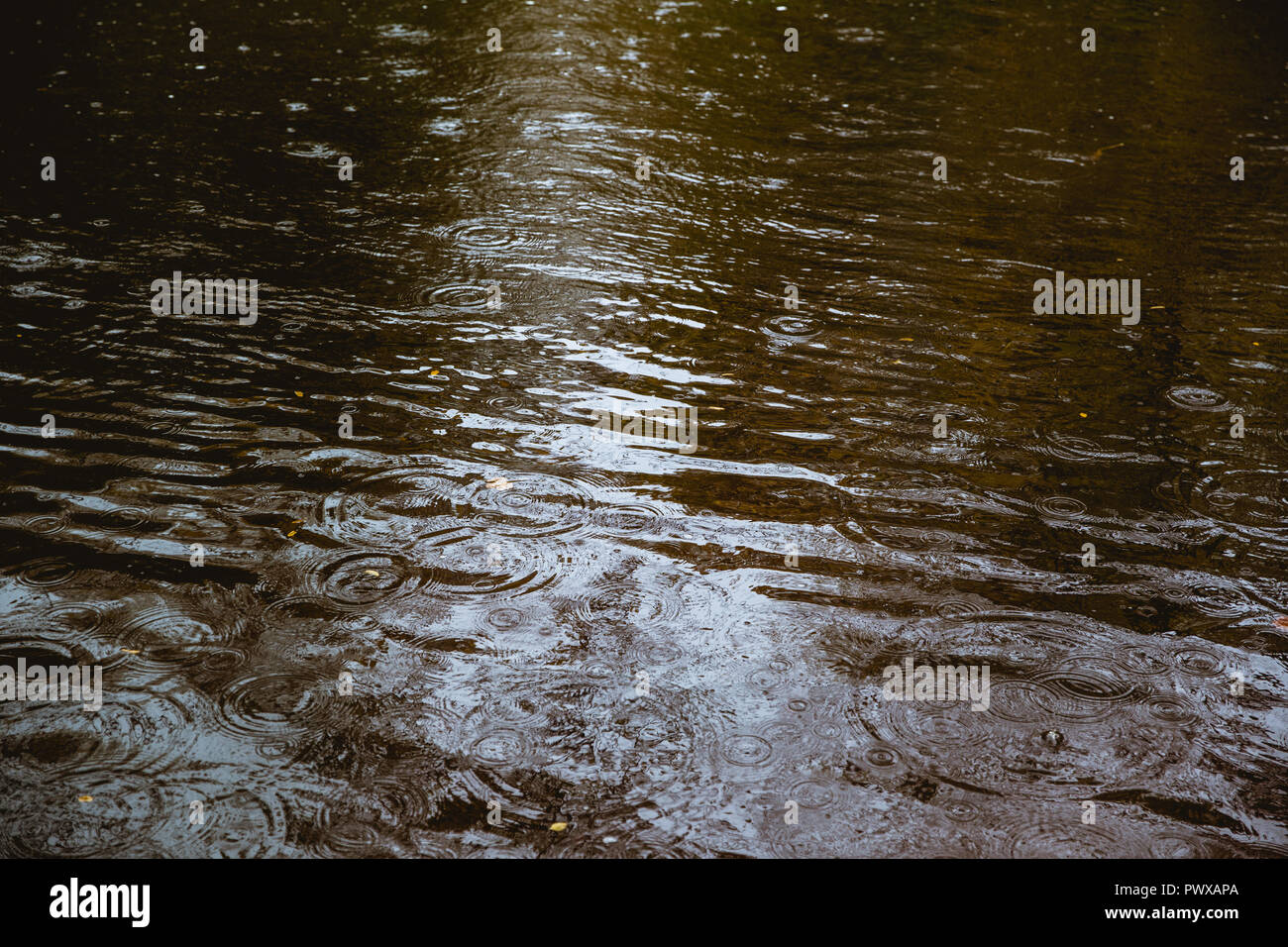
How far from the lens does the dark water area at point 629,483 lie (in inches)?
132

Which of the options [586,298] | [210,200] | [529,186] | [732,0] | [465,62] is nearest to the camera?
[586,298]

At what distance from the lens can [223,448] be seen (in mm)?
5086

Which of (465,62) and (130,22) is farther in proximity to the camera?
(130,22)

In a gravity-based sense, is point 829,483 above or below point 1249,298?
below

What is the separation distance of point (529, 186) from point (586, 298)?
225 centimetres

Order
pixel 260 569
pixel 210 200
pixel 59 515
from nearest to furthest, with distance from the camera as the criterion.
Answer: pixel 260 569 → pixel 59 515 → pixel 210 200

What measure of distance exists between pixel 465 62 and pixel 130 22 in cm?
432

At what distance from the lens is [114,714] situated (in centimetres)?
352

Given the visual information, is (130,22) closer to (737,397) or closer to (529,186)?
(529,186)

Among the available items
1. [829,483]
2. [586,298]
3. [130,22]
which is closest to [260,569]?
[829,483]

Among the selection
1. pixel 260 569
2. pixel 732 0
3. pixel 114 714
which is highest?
pixel 732 0

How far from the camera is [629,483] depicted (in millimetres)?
4969

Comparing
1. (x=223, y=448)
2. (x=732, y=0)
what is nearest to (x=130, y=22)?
(x=732, y=0)

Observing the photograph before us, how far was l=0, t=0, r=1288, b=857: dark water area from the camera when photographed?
132 inches
